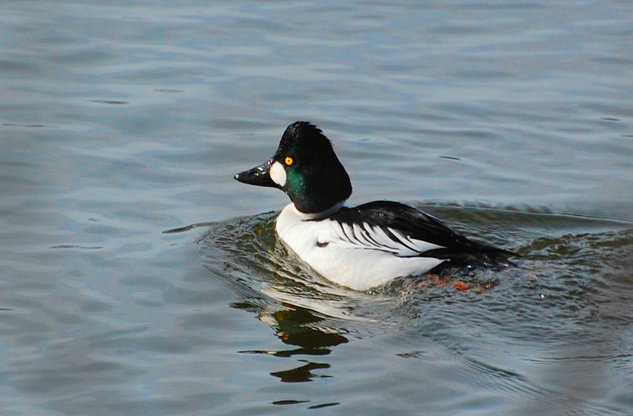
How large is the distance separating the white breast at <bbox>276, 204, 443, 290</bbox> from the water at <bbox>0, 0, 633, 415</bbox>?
147mm

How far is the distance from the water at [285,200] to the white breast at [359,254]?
15 cm

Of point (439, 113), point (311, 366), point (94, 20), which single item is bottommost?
point (311, 366)

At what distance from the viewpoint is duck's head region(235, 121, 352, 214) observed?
9.69 m

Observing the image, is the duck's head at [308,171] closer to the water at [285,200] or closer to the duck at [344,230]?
the duck at [344,230]

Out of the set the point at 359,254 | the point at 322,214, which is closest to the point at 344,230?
the point at 359,254

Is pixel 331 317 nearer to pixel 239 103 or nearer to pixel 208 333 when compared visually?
pixel 208 333

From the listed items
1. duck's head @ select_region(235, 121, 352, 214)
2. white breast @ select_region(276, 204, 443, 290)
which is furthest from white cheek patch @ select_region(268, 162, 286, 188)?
white breast @ select_region(276, 204, 443, 290)

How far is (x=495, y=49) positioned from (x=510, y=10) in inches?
72.1

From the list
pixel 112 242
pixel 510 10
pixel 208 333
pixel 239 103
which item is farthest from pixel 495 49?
pixel 208 333

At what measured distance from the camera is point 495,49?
14.5m

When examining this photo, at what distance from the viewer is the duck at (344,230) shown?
8820 mm

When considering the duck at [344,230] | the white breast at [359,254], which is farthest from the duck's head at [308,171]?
the white breast at [359,254]

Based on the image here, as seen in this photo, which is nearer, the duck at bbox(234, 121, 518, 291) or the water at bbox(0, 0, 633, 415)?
the water at bbox(0, 0, 633, 415)

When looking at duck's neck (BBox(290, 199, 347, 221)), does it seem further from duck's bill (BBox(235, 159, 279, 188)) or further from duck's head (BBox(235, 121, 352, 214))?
duck's bill (BBox(235, 159, 279, 188))
